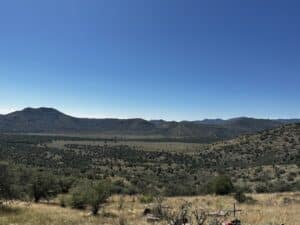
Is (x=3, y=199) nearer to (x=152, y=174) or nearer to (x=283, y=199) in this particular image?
(x=283, y=199)

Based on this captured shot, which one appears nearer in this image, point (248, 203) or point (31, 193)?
point (248, 203)

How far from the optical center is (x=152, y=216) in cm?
2389

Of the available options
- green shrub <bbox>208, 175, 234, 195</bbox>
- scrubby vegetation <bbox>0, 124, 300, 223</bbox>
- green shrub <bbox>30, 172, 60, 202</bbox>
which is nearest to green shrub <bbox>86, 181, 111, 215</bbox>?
scrubby vegetation <bbox>0, 124, 300, 223</bbox>

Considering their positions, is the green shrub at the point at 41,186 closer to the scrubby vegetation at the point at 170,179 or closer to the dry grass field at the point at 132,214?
the scrubby vegetation at the point at 170,179

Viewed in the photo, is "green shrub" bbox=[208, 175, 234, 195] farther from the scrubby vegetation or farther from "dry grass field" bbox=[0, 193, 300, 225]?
"dry grass field" bbox=[0, 193, 300, 225]

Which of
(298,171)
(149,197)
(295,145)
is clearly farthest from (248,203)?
(295,145)

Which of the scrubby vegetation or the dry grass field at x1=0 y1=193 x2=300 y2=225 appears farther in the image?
the scrubby vegetation

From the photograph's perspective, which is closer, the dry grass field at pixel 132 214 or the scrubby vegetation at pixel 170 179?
the dry grass field at pixel 132 214

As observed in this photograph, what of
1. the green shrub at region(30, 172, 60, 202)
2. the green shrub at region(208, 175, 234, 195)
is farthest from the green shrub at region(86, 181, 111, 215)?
the green shrub at region(208, 175, 234, 195)

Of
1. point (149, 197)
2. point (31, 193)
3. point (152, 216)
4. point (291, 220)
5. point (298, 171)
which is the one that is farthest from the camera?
point (298, 171)

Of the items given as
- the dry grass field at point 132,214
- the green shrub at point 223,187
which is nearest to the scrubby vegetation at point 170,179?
the green shrub at point 223,187

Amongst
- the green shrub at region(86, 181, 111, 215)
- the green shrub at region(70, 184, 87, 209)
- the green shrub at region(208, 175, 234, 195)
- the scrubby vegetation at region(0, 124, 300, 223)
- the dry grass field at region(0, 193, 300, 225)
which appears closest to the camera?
the dry grass field at region(0, 193, 300, 225)

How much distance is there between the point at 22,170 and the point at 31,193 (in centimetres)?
206

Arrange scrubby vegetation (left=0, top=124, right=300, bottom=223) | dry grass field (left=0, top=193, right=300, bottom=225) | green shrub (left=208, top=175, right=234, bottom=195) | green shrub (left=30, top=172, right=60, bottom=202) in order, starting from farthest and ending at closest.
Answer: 1. green shrub (left=208, top=175, right=234, bottom=195)
2. green shrub (left=30, top=172, right=60, bottom=202)
3. scrubby vegetation (left=0, top=124, right=300, bottom=223)
4. dry grass field (left=0, top=193, right=300, bottom=225)
